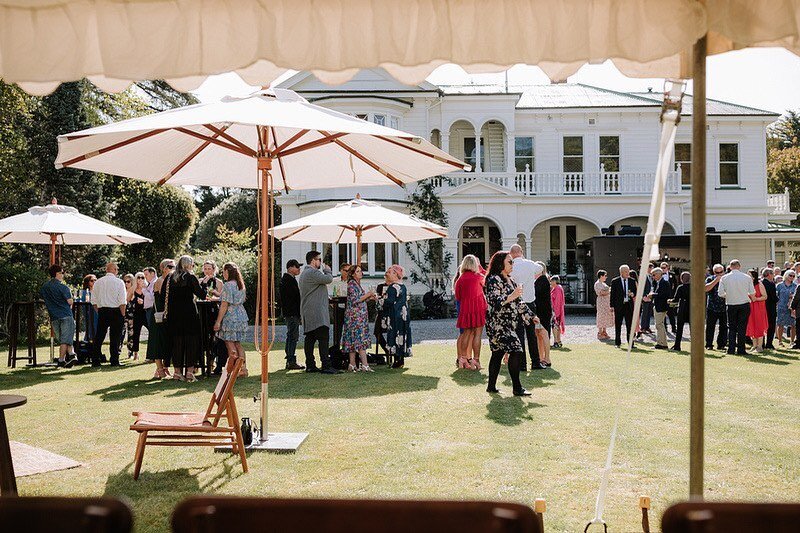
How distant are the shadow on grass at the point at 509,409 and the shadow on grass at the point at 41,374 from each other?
24.7 ft

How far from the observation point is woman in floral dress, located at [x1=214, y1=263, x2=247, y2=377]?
11344 millimetres

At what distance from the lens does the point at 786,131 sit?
58.4 meters

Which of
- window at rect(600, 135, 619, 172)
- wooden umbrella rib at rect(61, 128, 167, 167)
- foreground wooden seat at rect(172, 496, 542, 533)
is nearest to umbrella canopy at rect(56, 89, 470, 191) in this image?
wooden umbrella rib at rect(61, 128, 167, 167)

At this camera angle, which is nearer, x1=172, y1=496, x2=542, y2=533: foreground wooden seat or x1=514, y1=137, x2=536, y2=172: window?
x1=172, y1=496, x2=542, y2=533: foreground wooden seat

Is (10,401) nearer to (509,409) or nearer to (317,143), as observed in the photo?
(317,143)

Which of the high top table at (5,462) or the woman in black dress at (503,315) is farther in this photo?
the woman in black dress at (503,315)

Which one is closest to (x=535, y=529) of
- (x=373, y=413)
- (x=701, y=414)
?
(x=701, y=414)

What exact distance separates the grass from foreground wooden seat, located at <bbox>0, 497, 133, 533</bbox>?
1.66m

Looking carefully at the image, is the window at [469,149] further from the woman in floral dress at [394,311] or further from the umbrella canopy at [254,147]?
the umbrella canopy at [254,147]

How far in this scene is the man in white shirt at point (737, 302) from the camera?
15516 mm

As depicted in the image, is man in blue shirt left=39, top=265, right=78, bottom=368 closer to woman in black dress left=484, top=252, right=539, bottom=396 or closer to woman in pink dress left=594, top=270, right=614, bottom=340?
woman in black dress left=484, top=252, right=539, bottom=396

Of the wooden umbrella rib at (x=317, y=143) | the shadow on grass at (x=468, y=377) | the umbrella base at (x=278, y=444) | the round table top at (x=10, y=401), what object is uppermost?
the wooden umbrella rib at (x=317, y=143)

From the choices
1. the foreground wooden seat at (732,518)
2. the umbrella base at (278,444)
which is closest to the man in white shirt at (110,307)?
the umbrella base at (278,444)

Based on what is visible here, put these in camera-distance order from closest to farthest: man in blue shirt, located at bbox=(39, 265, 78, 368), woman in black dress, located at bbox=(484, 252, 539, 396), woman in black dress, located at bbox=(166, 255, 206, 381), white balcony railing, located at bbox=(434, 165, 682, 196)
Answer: woman in black dress, located at bbox=(484, 252, 539, 396) < woman in black dress, located at bbox=(166, 255, 206, 381) < man in blue shirt, located at bbox=(39, 265, 78, 368) < white balcony railing, located at bbox=(434, 165, 682, 196)
